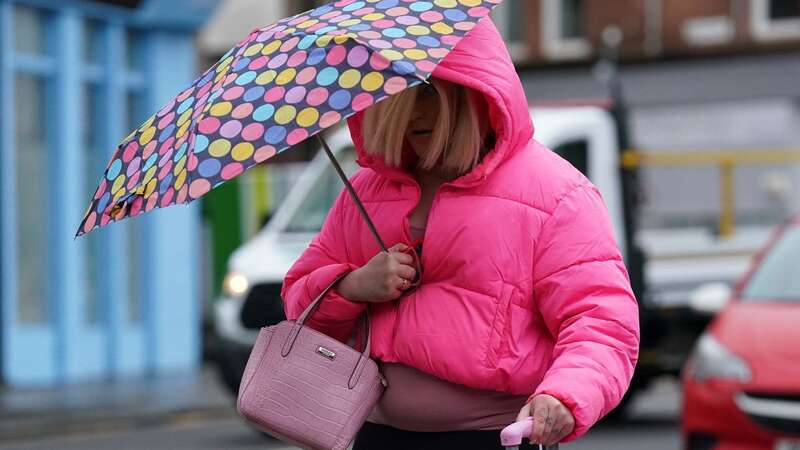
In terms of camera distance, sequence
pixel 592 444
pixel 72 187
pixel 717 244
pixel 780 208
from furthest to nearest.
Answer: pixel 72 187, pixel 780 208, pixel 717 244, pixel 592 444

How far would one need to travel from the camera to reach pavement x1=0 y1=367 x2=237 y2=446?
12586 mm

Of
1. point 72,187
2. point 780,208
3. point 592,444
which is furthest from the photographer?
point 72,187

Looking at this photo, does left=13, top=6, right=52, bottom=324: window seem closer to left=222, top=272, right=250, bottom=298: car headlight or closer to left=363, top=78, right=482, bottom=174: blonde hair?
left=222, top=272, right=250, bottom=298: car headlight

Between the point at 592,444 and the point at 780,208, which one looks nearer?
the point at 592,444

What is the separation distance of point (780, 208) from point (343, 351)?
1259 centimetres

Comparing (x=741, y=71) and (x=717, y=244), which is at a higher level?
(x=741, y=71)

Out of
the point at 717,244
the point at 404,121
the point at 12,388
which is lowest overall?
the point at 12,388

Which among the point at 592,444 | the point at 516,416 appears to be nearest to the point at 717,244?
the point at 592,444

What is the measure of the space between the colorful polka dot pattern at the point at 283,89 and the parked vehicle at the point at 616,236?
7686mm

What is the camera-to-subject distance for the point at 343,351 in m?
3.18

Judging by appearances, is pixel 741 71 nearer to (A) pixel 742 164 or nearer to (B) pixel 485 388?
(A) pixel 742 164

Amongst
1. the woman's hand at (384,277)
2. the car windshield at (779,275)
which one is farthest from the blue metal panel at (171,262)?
the woman's hand at (384,277)

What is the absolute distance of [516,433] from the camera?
2.91 m

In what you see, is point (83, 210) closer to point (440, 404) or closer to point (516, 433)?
point (440, 404)
